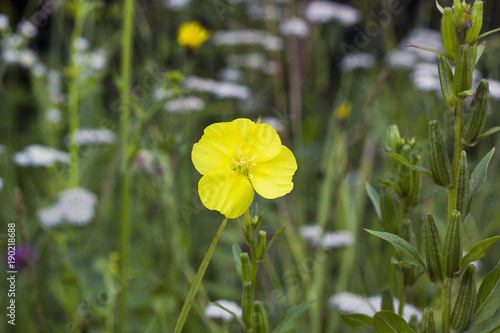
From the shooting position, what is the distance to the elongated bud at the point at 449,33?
42 cm

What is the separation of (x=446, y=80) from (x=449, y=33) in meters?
0.04

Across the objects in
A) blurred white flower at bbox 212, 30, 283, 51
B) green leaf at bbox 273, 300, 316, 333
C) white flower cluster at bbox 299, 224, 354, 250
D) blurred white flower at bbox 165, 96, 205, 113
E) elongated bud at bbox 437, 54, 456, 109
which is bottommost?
white flower cluster at bbox 299, 224, 354, 250

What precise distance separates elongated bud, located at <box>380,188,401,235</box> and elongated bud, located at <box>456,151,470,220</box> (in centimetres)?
9

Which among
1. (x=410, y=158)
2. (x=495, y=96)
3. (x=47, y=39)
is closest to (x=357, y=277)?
(x=495, y=96)

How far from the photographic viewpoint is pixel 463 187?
1.43ft

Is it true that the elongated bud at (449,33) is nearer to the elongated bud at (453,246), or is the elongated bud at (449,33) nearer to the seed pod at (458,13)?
the seed pod at (458,13)

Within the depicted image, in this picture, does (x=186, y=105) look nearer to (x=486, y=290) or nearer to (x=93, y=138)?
(x=93, y=138)

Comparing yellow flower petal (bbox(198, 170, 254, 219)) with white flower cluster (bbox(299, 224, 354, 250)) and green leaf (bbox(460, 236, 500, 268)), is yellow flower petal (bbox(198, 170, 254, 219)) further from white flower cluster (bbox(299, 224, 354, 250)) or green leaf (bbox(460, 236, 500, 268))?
white flower cluster (bbox(299, 224, 354, 250))

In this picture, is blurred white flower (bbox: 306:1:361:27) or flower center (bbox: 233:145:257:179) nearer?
flower center (bbox: 233:145:257:179)

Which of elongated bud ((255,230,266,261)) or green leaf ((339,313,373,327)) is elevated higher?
elongated bud ((255,230,266,261))

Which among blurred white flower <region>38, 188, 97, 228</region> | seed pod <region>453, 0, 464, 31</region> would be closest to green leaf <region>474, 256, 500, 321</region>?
seed pod <region>453, 0, 464, 31</region>

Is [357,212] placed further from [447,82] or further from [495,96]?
[447,82]

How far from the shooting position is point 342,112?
1363 mm

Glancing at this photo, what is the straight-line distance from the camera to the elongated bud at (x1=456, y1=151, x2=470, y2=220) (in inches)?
16.9
